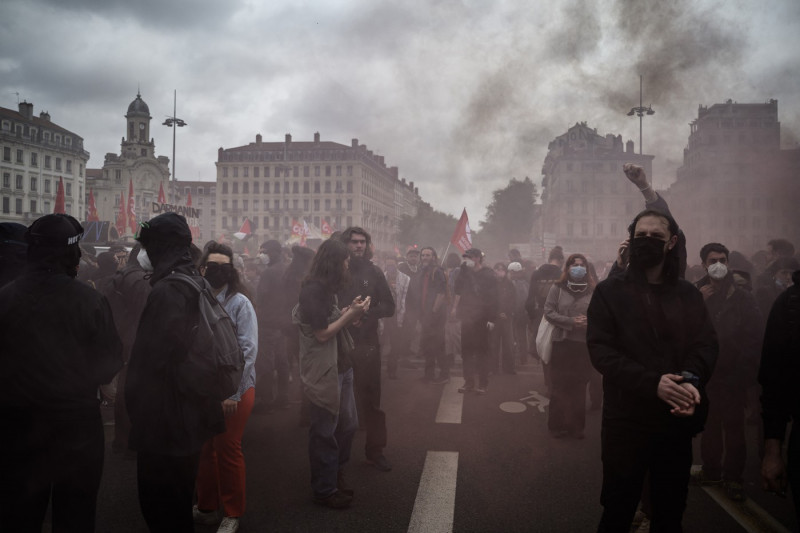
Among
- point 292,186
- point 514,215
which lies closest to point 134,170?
point 292,186

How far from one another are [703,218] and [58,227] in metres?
36.2

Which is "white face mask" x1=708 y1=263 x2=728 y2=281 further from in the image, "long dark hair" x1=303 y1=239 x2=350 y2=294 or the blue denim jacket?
the blue denim jacket

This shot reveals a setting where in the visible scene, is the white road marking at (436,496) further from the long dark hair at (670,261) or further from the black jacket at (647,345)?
the long dark hair at (670,261)

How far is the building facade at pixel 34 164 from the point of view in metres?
72.7

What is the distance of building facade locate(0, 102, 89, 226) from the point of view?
238 feet

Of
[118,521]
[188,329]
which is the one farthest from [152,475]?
[118,521]

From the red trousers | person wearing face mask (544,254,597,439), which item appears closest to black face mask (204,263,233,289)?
the red trousers

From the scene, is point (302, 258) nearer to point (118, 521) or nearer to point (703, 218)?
point (118, 521)

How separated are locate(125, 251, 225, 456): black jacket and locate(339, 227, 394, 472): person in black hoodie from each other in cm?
206

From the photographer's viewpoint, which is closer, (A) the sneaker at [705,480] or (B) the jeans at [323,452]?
(B) the jeans at [323,452]

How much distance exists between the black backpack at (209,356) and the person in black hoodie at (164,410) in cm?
3

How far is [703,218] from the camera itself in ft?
105

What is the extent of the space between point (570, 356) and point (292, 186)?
9415 centimetres

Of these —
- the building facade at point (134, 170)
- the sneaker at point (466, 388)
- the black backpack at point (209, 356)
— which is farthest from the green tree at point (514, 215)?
the black backpack at point (209, 356)
